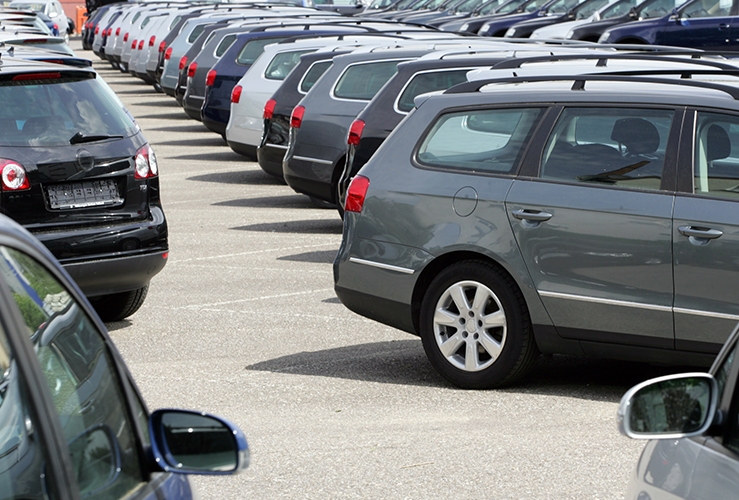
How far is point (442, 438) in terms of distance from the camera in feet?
18.3

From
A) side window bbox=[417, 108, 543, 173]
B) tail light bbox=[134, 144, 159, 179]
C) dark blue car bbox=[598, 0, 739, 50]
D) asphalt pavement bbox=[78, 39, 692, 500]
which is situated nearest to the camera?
asphalt pavement bbox=[78, 39, 692, 500]

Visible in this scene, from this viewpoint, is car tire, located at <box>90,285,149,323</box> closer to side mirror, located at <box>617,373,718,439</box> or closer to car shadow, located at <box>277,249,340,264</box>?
car shadow, located at <box>277,249,340,264</box>

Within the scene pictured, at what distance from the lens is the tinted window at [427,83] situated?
418 inches

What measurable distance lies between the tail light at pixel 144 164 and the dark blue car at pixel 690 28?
1267 cm

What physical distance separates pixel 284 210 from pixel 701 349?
8.60 m

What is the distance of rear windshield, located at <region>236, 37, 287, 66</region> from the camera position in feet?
59.7

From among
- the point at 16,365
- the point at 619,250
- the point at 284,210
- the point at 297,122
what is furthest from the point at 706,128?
the point at 284,210

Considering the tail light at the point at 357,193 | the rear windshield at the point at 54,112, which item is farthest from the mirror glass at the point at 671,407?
the rear windshield at the point at 54,112

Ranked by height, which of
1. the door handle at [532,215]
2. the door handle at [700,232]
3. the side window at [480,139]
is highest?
the side window at [480,139]

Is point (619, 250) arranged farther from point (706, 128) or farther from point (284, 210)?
point (284, 210)

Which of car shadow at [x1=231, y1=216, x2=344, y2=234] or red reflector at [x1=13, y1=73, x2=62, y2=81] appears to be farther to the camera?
car shadow at [x1=231, y1=216, x2=344, y2=234]

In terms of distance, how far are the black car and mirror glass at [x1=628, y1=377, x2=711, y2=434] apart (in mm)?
5298

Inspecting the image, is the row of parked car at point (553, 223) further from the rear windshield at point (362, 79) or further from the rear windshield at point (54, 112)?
the rear windshield at point (362, 79)

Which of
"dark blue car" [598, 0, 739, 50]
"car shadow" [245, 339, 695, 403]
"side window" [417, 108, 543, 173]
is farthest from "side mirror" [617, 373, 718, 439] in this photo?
"dark blue car" [598, 0, 739, 50]
